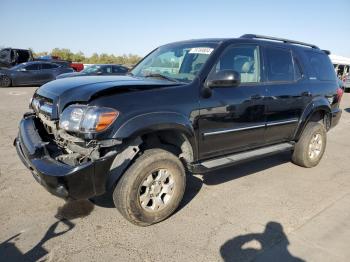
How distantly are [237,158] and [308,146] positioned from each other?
188 cm

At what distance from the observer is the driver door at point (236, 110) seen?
3.90m

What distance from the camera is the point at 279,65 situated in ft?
16.1

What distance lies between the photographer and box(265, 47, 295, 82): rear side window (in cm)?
473

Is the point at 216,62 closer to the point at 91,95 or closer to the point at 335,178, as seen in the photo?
the point at 91,95

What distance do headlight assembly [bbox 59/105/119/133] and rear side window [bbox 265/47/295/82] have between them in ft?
8.31

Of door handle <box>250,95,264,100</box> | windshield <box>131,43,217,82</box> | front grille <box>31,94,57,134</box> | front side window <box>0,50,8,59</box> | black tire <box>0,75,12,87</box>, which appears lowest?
black tire <box>0,75,12,87</box>

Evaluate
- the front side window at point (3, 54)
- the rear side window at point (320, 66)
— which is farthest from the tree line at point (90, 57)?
the rear side window at point (320, 66)

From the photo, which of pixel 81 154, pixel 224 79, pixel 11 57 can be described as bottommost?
pixel 81 154

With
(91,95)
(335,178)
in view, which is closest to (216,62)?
(91,95)

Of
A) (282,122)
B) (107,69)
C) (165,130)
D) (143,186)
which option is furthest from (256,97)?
(107,69)

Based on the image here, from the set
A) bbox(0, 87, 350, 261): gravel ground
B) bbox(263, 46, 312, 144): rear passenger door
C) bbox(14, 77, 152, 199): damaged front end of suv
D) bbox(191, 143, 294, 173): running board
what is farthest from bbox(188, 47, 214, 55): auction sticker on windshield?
bbox(0, 87, 350, 261): gravel ground

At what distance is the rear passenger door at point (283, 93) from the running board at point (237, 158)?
113mm

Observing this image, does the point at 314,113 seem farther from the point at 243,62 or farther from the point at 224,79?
the point at 224,79

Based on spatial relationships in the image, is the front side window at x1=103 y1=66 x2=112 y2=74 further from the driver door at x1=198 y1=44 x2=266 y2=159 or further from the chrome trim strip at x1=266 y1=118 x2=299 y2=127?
the driver door at x1=198 y1=44 x2=266 y2=159
